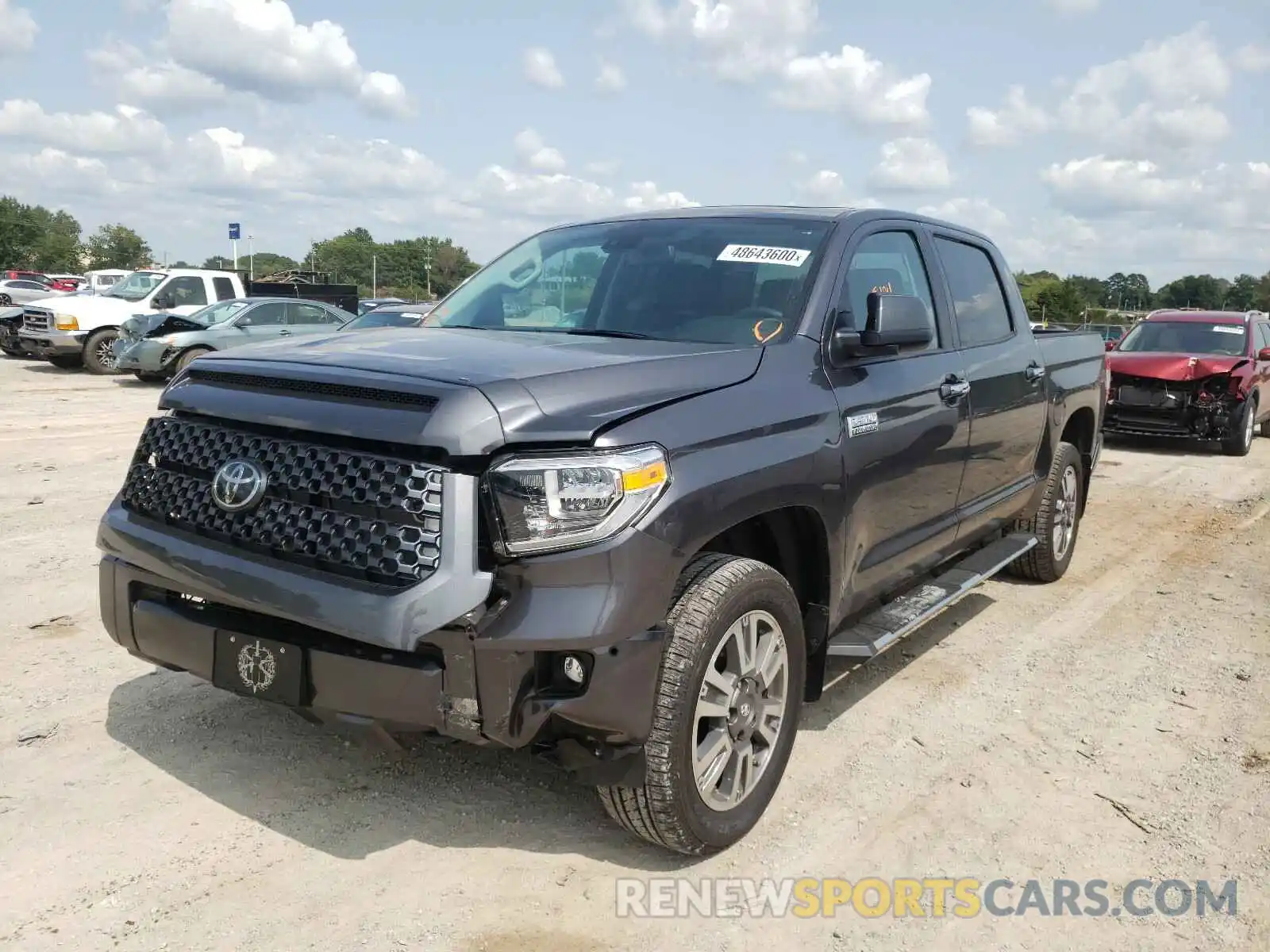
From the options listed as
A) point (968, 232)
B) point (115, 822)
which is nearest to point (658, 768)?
point (115, 822)

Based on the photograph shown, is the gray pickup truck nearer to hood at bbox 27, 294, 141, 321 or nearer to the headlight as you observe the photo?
the headlight

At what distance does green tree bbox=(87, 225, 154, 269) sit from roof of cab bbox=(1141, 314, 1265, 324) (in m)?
111

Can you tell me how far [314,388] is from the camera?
2.83m

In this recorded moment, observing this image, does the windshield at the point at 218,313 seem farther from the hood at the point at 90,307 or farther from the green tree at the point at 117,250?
the green tree at the point at 117,250

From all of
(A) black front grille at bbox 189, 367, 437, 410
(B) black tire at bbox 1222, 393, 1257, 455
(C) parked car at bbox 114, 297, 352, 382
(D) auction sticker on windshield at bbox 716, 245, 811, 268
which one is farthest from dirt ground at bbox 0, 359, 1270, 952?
(C) parked car at bbox 114, 297, 352, 382

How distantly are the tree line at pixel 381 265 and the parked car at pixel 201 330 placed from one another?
7108 centimetres

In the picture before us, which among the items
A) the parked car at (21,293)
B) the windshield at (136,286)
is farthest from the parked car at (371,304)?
the parked car at (21,293)

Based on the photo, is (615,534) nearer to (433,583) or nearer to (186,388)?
(433,583)

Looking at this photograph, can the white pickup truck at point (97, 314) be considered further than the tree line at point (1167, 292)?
No

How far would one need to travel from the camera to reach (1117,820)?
3.37 m

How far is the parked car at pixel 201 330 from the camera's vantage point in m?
16.3

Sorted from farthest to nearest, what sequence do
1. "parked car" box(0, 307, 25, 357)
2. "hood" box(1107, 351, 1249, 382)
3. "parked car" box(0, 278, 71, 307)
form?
"parked car" box(0, 278, 71, 307), "parked car" box(0, 307, 25, 357), "hood" box(1107, 351, 1249, 382)

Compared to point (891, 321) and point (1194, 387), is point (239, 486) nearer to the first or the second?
point (891, 321)

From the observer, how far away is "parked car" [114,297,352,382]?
1631 centimetres
